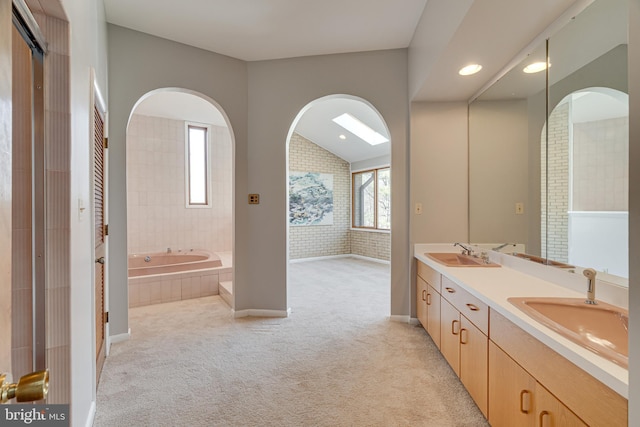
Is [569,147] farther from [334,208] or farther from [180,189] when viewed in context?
[334,208]

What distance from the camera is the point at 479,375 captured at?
5.38 feet

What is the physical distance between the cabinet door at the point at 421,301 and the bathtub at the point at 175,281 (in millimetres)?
2607

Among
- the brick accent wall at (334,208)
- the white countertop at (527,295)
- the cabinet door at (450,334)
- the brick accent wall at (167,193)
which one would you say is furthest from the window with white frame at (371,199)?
the cabinet door at (450,334)

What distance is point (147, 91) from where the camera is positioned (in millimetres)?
2750

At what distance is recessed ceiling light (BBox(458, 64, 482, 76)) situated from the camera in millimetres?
2283

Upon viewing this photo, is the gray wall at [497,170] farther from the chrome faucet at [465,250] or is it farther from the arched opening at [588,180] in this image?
the arched opening at [588,180]

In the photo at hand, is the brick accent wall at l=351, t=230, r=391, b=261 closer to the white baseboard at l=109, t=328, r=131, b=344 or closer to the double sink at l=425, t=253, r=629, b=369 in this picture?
the white baseboard at l=109, t=328, r=131, b=344

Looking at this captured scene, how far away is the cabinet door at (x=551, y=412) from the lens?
0.99m

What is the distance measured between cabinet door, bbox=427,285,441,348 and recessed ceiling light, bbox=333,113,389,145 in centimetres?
400

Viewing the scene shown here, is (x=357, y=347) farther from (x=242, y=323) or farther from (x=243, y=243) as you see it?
(x=243, y=243)

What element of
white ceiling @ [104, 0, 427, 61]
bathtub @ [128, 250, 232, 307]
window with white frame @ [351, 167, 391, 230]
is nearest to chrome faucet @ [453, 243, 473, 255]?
white ceiling @ [104, 0, 427, 61]

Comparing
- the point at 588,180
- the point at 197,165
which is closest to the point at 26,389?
the point at 588,180

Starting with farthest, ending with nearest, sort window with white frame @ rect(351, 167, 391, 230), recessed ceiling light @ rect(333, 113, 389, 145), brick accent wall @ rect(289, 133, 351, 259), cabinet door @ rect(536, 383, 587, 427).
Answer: brick accent wall @ rect(289, 133, 351, 259)
window with white frame @ rect(351, 167, 391, 230)
recessed ceiling light @ rect(333, 113, 389, 145)
cabinet door @ rect(536, 383, 587, 427)

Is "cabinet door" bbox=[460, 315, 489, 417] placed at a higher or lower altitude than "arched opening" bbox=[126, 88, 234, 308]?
lower
